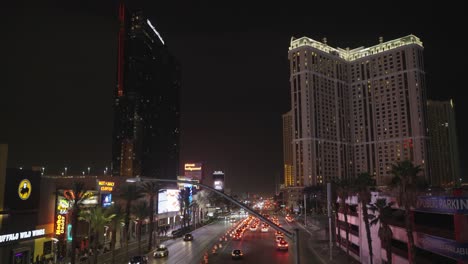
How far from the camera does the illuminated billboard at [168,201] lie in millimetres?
96625

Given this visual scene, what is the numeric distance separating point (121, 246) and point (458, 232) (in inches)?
2062

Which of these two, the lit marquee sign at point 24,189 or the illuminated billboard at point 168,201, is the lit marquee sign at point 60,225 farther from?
the illuminated billboard at point 168,201

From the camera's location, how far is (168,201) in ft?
334

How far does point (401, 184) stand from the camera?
34.2 meters

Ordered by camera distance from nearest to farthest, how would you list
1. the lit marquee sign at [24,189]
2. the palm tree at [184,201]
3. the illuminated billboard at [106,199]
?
1. the lit marquee sign at [24,189]
2. the illuminated billboard at [106,199]
3. the palm tree at [184,201]

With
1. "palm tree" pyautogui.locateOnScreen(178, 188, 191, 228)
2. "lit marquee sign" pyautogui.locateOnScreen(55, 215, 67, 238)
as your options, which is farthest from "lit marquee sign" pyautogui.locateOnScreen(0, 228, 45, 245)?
"palm tree" pyautogui.locateOnScreen(178, 188, 191, 228)

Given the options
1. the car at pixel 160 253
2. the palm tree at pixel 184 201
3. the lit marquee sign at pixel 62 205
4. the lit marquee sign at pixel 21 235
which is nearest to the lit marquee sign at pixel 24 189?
the lit marquee sign at pixel 21 235

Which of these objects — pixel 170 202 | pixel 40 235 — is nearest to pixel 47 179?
pixel 40 235

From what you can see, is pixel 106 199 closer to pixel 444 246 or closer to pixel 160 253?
pixel 160 253

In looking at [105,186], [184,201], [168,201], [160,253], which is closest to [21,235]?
[160,253]

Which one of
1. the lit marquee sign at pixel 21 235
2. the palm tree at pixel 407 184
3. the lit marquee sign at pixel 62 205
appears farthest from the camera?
the lit marquee sign at pixel 62 205

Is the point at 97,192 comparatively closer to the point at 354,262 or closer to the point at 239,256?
the point at 239,256

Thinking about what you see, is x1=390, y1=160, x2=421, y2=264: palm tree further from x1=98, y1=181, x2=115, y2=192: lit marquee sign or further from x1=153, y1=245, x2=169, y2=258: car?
x1=98, y1=181, x2=115, y2=192: lit marquee sign

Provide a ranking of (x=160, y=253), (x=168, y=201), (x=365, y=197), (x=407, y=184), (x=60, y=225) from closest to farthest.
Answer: (x=407, y=184) < (x=365, y=197) < (x=60, y=225) < (x=160, y=253) < (x=168, y=201)
